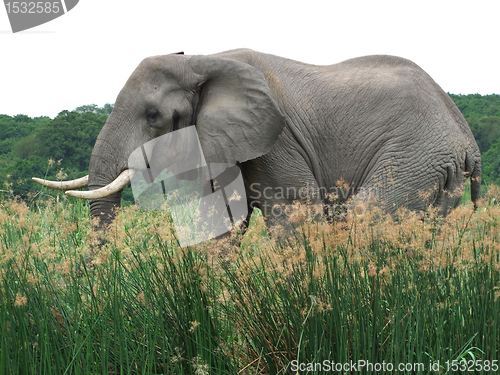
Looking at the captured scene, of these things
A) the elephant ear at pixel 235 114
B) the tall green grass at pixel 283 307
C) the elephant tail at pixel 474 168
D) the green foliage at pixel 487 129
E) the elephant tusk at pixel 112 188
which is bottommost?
the green foliage at pixel 487 129

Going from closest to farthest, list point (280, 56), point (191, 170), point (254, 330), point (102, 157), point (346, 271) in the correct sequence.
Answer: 1. point (346, 271)
2. point (254, 330)
3. point (102, 157)
4. point (191, 170)
5. point (280, 56)

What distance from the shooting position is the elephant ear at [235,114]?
4.67 metres

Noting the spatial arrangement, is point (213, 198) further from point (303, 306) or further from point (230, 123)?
point (303, 306)

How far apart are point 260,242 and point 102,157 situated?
7.49 ft

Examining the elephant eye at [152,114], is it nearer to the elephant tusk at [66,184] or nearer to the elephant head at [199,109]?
the elephant head at [199,109]

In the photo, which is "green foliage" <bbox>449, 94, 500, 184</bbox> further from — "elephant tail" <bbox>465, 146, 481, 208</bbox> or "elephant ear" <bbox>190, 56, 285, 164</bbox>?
"elephant ear" <bbox>190, 56, 285, 164</bbox>

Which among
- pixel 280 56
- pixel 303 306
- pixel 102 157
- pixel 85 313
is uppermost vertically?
pixel 280 56

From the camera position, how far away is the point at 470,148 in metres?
5.47

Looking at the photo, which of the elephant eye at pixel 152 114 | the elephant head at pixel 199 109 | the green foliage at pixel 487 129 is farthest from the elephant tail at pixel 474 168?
the green foliage at pixel 487 129

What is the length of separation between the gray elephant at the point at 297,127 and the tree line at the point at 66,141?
497cm

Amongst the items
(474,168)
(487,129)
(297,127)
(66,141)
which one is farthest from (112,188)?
(487,129)

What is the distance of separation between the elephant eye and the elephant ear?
1.26 feet

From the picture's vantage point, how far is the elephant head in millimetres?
4520

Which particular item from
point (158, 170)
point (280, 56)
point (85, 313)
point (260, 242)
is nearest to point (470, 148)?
point (280, 56)
